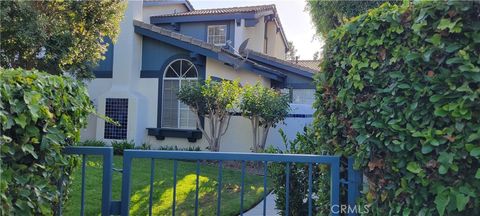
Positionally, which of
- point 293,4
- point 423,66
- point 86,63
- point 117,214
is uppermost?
point 293,4

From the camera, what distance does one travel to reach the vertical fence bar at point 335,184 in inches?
121

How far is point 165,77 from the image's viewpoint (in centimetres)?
1318

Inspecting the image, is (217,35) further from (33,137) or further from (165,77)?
(33,137)

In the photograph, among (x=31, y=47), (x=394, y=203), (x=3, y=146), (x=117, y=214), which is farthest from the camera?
(x=31, y=47)

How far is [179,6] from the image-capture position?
18.5 meters

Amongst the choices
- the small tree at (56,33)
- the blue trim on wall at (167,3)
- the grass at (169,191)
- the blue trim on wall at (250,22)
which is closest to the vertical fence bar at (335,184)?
the grass at (169,191)

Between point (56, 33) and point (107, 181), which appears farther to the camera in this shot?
point (56, 33)

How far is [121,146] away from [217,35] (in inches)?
225

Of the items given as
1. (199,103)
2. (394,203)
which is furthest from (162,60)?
(394,203)

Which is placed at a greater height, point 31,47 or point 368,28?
point 31,47

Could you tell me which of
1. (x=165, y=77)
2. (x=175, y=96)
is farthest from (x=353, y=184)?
(x=165, y=77)

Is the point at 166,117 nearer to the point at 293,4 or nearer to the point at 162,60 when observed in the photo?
the point at 162,60

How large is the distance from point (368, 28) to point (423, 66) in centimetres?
51

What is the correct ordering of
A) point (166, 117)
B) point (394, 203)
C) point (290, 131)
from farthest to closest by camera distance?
point (166, 117), point (290, 131), point (394, 203)
